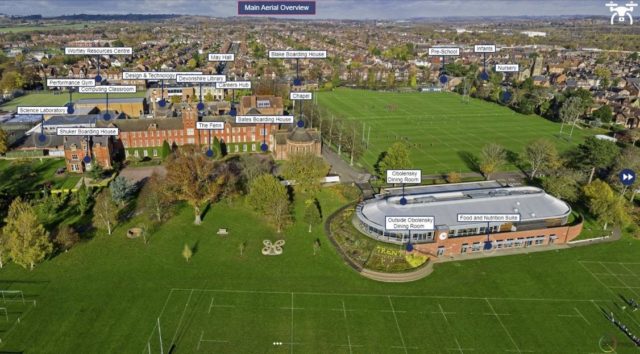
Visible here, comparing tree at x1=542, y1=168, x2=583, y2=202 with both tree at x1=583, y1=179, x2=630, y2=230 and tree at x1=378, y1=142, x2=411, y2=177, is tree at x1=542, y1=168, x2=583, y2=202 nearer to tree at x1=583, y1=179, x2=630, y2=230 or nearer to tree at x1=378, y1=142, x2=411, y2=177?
tree at x1=583, y1=179, x2=630, y2=230

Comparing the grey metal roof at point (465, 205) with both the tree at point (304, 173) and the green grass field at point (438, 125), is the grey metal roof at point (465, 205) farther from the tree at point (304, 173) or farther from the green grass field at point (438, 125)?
the green grass field at point (438, 125)

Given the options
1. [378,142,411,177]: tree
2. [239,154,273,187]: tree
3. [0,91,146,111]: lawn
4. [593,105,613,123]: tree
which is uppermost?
[593,105,613,123]: tree

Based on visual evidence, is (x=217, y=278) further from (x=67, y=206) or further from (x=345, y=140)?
(x=345, y=140)

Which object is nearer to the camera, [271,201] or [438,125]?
[271,201]

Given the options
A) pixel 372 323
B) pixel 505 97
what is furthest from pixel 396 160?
pixel 505 97

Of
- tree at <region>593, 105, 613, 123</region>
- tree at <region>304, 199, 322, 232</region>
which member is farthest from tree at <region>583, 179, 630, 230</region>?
tree at <region>593, 105, 613, 123</region>

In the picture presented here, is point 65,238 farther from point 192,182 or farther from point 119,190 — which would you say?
point 192,182
